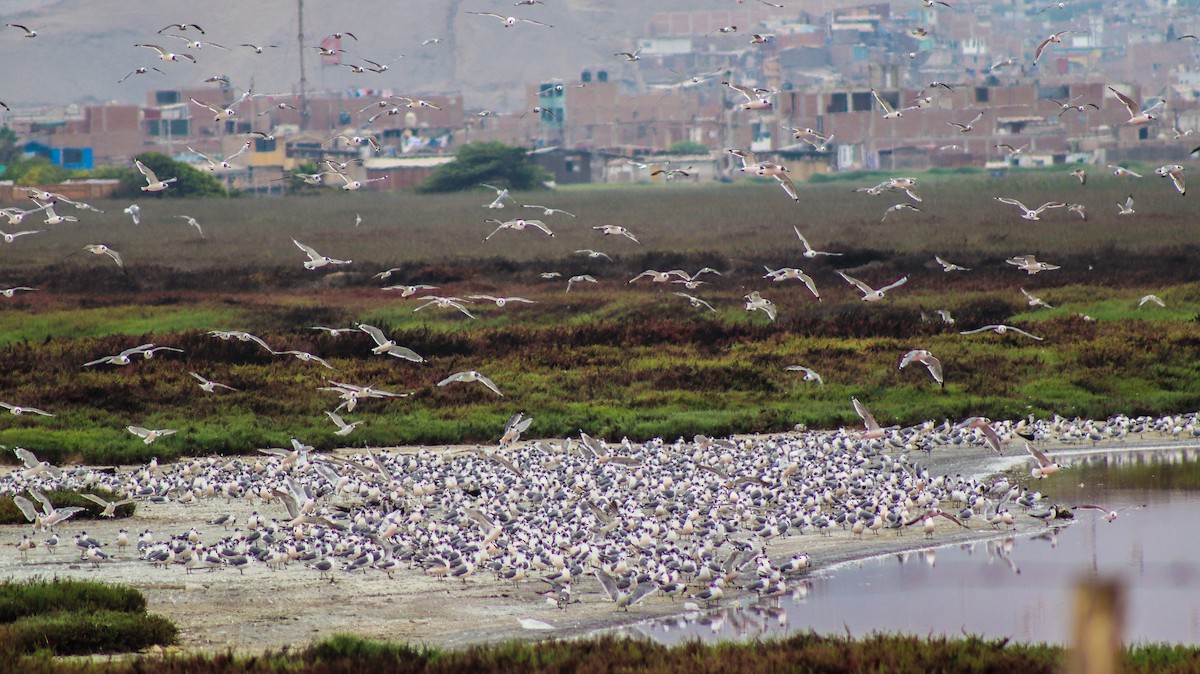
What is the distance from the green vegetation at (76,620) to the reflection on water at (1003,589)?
4135mm

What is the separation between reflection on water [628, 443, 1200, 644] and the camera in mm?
13312

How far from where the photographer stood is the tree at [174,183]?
109m

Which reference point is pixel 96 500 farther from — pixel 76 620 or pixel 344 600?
pixel 76 620

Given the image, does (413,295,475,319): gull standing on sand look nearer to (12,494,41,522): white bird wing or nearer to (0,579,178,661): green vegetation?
(12,494,41,522): white bird wing

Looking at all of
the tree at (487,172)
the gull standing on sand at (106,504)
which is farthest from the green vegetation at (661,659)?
the tree at (487,172)

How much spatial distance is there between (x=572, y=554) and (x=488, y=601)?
4.32 feet

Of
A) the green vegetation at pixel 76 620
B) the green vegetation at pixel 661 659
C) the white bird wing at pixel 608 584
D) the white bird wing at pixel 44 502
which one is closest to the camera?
the green vegetation at pixel 661 659

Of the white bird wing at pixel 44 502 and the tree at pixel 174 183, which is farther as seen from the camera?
the tree at pixel 174 183

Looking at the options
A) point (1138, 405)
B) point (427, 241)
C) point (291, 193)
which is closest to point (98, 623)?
point (1138, 405)

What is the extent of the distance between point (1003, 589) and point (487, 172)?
12109 centimetres

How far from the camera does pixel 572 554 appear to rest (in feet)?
49.4

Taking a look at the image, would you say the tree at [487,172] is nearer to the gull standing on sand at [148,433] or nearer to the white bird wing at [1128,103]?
the white bird wing at [1128,103]

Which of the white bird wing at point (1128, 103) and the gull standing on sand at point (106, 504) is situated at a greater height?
the white bird wing at point (1128, 103)

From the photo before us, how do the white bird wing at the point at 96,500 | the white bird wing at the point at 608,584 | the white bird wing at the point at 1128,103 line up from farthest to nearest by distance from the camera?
the white bird wing at the point at 1128,103 < the white bird wing at the point at 96,500 < the white bird wing at the point at 608,584
